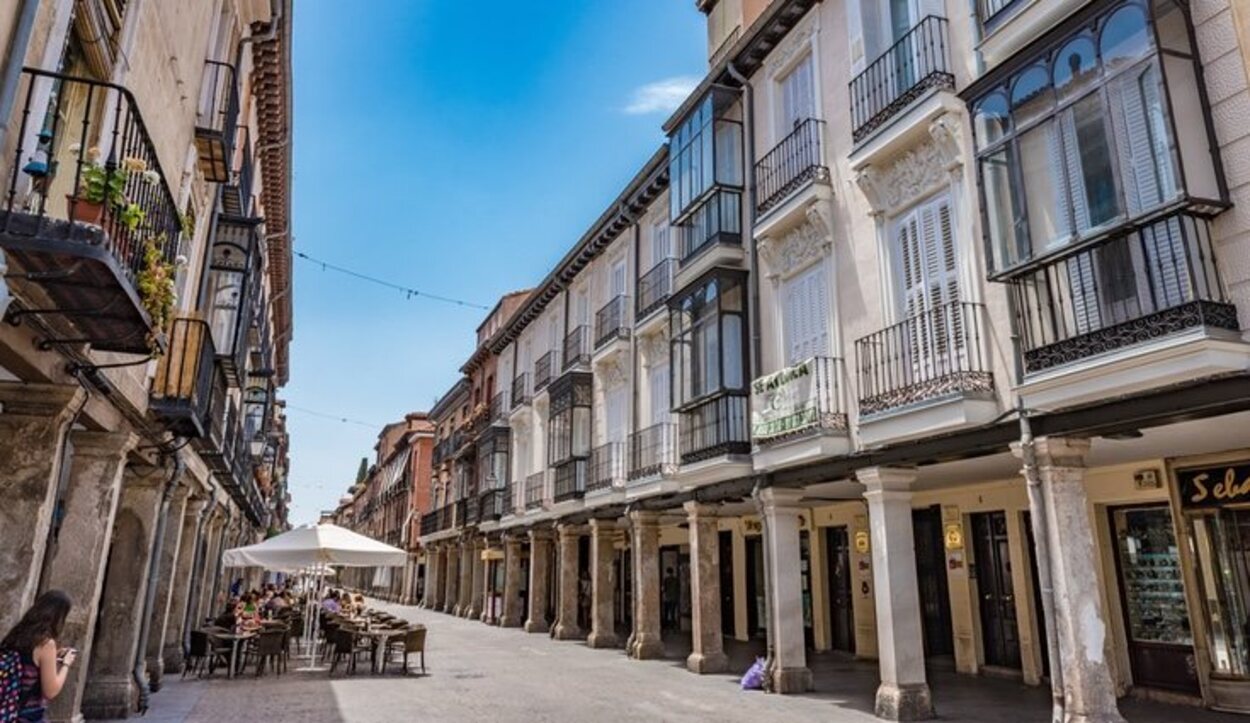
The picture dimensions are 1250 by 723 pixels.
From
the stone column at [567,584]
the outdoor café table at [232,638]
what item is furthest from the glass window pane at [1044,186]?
the stone column at [567,584]

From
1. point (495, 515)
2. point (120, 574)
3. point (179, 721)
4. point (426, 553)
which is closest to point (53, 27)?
point (120, 574)

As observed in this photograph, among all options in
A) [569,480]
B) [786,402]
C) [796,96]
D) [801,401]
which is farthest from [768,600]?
[569,480]

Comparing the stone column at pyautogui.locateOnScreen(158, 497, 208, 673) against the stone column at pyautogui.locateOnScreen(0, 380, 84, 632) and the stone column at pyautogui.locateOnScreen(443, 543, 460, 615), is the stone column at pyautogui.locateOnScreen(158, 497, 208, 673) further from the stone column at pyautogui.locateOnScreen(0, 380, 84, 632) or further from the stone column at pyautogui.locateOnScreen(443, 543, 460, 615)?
the stone column at pyautogui.locateOnScreen(443, 543, 460, 615)

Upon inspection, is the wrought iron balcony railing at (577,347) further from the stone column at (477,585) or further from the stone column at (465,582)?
the stone column at (465,582)

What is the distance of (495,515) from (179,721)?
19.1 m

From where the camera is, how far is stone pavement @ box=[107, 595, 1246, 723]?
1048cm

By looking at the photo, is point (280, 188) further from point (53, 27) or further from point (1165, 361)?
point (1165, 361)

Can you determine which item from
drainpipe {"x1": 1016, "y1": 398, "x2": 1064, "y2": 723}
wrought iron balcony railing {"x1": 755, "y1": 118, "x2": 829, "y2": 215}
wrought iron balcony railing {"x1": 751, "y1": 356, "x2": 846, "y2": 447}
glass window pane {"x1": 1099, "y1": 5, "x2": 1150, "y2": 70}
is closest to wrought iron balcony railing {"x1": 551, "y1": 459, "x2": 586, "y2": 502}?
wrought iron balcony railing {"x1": 751, "y1": 356, "x2": 846, "y2": 447}

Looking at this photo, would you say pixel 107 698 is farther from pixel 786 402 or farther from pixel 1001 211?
pixel 1001 211

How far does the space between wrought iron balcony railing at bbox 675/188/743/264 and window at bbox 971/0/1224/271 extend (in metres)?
5.88

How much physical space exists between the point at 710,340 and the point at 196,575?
12640mm

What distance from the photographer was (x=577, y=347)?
23.8 meters

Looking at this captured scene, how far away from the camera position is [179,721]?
994 centimetres

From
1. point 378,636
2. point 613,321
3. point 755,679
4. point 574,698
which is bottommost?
point 574,698
